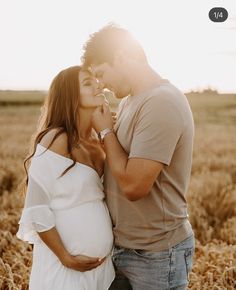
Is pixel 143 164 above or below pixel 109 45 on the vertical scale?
below

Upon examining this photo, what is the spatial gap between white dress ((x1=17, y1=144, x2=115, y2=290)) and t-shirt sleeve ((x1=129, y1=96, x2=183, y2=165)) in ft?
1.22

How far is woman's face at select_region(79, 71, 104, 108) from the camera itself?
2.97m

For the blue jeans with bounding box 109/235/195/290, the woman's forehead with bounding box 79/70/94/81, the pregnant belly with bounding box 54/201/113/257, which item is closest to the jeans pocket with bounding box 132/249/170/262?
the blue jeans with bounding box 109/235/195/290

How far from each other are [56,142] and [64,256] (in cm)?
53

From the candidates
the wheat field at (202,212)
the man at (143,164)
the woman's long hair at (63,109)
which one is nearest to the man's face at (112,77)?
the man at (143,164)

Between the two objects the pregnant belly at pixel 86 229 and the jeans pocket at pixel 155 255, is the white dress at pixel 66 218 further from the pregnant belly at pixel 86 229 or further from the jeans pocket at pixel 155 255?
the jeans pocket at pixel 155 255

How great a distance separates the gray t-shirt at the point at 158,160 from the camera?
2617 mm

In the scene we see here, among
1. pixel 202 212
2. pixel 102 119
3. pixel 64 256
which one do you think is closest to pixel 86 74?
pixel 102 119

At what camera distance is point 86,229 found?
2.91m

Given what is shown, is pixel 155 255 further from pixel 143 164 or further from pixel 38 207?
pixel 38 207

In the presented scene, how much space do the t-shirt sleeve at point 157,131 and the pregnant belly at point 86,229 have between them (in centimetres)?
42

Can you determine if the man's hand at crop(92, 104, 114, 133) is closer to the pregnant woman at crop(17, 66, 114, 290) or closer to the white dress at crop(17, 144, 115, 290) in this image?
the pregnant woman at crop(17, 66, 114, 290)

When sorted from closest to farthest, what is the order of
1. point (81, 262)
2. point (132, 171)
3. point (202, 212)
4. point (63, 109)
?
1. point (132, 171)
2. point (81, 262)
3. point (63, 109)
4. point (202, 212)

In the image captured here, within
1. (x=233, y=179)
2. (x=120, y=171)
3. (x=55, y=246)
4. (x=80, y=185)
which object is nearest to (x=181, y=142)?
(x=120, y=171)
